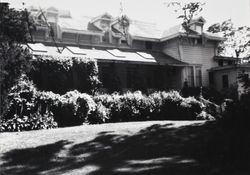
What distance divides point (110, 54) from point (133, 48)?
5.06m

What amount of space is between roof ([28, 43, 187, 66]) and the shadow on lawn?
493 inches

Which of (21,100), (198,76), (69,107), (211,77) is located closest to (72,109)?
(69,107)

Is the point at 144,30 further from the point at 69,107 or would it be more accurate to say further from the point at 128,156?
the point at 128,156

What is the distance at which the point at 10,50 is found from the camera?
890 centimetres

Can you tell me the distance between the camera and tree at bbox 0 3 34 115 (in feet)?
28.4

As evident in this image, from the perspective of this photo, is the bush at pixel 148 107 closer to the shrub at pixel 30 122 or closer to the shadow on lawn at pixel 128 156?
the shrub at pixel 30 122

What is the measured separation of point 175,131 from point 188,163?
401 cm

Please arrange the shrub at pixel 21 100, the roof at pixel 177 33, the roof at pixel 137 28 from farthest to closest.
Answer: the roof at pixel 177 33
the roof at pixel 137 28
the shrub at pixel 21 100

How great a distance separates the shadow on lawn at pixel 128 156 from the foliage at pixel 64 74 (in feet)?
31.0

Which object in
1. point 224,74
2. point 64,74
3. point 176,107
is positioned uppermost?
point 224,74

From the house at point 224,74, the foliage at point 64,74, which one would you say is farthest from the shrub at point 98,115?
the house at point 224,74

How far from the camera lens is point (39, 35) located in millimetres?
25312

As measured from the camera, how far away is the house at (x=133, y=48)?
2502 centimetres

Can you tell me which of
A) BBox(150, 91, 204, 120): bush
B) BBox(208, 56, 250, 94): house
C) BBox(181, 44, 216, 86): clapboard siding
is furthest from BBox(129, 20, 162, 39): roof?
BBox(150, 91, 204, 120): bush
